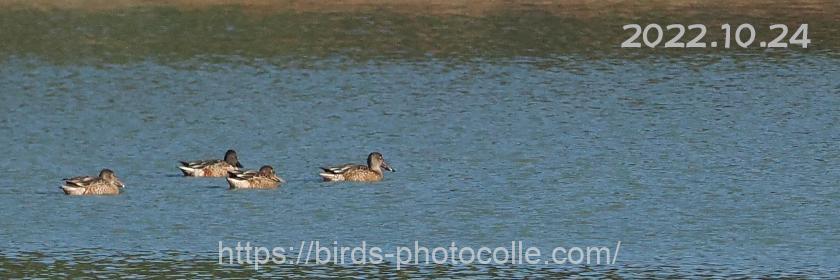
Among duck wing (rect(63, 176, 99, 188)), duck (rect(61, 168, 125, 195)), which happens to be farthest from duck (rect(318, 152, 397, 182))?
duck wing (rect(63, 176, 99, 188))

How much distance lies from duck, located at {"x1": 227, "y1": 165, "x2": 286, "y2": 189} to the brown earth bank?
75.9 feet

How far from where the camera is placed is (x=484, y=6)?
50.6 m

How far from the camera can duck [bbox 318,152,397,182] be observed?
2659 centimetres

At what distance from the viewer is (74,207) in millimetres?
24875

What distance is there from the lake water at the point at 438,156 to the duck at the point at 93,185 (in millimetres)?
253

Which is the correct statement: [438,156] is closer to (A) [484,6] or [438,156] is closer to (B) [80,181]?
(B) [80,181]

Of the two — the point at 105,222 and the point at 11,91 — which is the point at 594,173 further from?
the point at 11,91

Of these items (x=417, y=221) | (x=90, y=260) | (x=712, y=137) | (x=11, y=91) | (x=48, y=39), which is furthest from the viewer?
(x=48, y=39)

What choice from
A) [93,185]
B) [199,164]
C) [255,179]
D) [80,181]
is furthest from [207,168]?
[80,181]

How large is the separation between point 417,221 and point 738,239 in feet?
12.6

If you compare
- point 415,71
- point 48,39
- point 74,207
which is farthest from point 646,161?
point 48,39

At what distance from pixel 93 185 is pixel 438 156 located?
5748 millimetres

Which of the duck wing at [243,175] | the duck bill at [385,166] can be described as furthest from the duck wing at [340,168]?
the duck wing at [243,175]

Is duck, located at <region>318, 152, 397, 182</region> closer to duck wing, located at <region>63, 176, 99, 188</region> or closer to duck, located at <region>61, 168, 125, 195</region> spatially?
duck, located at <region>61, 168, 125, 195</region>
